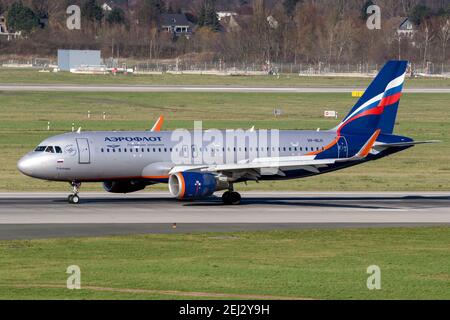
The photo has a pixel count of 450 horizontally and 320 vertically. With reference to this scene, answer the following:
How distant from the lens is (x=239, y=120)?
364 feet

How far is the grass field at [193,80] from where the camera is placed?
163 metres

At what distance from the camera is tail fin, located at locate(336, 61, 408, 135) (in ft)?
208

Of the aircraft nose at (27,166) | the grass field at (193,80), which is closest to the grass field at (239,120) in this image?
the aircraft nose at (27,166)

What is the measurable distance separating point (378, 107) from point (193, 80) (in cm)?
10625

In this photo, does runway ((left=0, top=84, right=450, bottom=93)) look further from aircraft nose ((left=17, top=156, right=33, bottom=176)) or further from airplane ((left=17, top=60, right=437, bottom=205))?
aircraft nose ((left=17, top=156, right=33, bottom=176))

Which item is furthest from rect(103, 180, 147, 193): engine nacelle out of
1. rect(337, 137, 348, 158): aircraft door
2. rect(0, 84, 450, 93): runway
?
rect(0, 84, 450, 93): runway

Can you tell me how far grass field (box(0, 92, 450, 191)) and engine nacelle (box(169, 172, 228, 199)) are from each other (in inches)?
489

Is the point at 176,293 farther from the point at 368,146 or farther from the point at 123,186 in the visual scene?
the point at 123,186

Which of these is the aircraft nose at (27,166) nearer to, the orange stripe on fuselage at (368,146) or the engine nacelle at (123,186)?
the engine nacelle at (123,186)

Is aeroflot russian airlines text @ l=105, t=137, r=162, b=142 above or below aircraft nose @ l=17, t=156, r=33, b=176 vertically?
above

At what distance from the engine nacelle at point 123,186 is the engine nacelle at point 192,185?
338 centimetres

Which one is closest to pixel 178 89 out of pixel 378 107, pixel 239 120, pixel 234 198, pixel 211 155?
pixel 239 120
